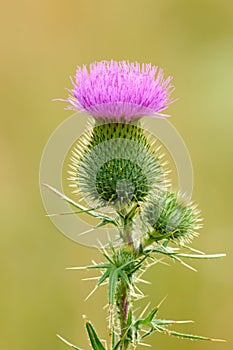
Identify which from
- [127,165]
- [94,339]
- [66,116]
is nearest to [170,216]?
[127,165]

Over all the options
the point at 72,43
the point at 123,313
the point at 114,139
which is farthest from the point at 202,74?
the point at 123,313

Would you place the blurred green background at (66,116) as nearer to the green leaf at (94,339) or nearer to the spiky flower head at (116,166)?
the spiky flower head at (116,166)

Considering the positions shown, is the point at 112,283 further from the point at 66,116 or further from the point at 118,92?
the point at 66,116

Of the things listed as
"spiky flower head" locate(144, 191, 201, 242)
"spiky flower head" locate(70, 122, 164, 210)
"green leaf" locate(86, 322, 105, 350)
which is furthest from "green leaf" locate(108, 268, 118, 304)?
"spiky flower head" locate(70, 122, 164, 210)

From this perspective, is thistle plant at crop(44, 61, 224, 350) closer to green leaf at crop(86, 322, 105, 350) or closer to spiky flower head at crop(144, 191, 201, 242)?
spiky flower head at crop(144, 191, 201, 242)

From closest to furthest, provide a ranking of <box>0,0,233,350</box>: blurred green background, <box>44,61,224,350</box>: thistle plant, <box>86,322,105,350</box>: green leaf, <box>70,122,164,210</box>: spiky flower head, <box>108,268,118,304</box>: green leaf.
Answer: <box>108,268,118,304</box>: green leaf
<box>86,322,105,350</box>: green leaf
<box>44,61,224,350</box>: thistle plant
<box>70,122,164,210</box>: spiky flower head
<box>0,0,233,350</box>: blurred green background

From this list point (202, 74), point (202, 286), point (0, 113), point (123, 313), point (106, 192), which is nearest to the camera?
point (123, 313)

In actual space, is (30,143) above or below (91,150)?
above

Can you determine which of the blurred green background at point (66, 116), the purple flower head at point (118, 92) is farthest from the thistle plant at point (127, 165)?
the blurred green background at point (66, 116)

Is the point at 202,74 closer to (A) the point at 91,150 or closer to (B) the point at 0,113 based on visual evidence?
(B) the point at 0,113
